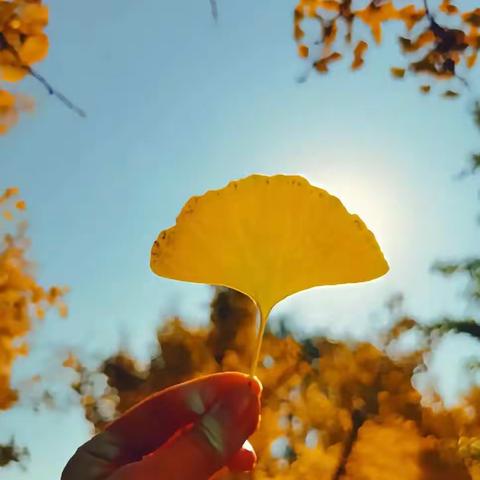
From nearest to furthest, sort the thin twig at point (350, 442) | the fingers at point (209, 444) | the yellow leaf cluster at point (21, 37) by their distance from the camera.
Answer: the fingers at point (209, 444), the yellow leaf cluster at point (21, 37), the thin twig at point (350, 442)

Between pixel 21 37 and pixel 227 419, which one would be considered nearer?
pixel 227 419

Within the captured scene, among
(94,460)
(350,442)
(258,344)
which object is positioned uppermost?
(258,344)

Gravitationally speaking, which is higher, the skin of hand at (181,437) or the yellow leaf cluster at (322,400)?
the skin of hand at (181,437)

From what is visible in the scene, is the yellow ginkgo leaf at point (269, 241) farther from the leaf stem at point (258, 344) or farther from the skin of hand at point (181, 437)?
the skin of hand at point (181, 437)

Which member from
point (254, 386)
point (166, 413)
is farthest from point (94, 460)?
point (254, 386)

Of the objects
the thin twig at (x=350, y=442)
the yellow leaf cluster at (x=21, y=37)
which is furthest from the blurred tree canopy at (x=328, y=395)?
the yellow leaf cluster at (x=21, y=37)

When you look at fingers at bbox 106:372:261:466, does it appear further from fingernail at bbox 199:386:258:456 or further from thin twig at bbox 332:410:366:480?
thin twig at bbox 332:410:366:480

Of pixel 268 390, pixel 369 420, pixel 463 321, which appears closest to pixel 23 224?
pixel 268 390

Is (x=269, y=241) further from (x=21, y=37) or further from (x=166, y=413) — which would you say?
(x=21, y=37)
